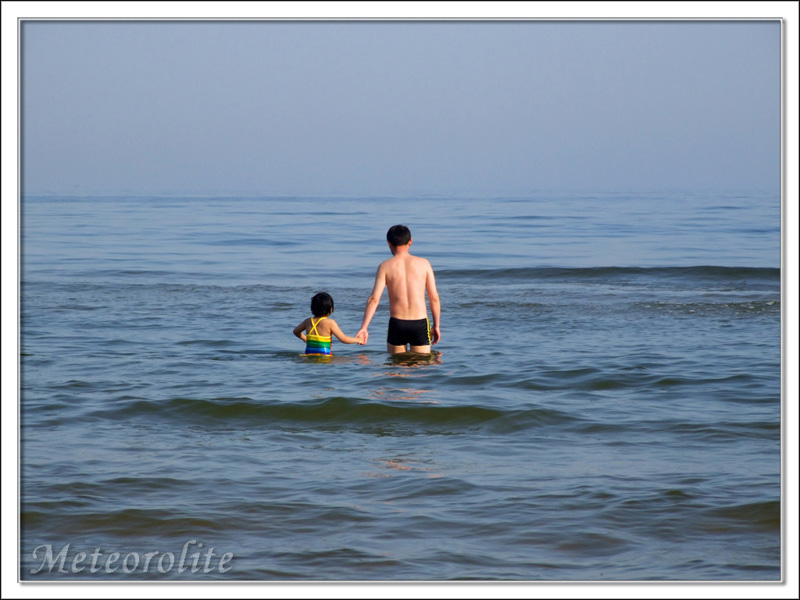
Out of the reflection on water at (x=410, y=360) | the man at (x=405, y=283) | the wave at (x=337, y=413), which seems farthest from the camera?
the reflection on water at (x=410, y=360)

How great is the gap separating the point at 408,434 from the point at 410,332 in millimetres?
2475

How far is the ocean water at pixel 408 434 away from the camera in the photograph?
184 inches

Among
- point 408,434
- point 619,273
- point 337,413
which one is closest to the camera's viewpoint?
point 408,434

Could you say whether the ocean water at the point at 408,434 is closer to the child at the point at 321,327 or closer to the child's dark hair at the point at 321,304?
the child at the point at 321,327

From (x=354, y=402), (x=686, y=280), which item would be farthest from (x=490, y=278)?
(x=354, y=402)

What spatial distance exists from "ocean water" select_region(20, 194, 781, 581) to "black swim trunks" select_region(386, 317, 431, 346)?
20 centimetres

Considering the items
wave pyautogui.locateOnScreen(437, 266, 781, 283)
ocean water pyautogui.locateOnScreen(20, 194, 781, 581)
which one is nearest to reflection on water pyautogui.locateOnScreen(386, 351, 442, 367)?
ocean water pyautogui.locateOnScreen(20, 194, 781, 581)

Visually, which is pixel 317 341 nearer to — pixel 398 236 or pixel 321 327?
pixel 321 327

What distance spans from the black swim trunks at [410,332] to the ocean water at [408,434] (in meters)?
0.20

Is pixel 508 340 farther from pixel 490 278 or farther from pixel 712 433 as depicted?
pixel 490 278

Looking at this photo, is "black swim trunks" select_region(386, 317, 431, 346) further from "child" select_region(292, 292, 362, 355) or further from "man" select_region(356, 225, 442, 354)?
"child" select_region(292, 292, 362, 355)

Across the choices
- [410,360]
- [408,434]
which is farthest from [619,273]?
[408,434]

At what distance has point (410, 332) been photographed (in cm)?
905

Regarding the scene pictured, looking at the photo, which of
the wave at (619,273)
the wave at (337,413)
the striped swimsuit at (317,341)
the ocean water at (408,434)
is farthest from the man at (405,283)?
the wave at (619,273)
